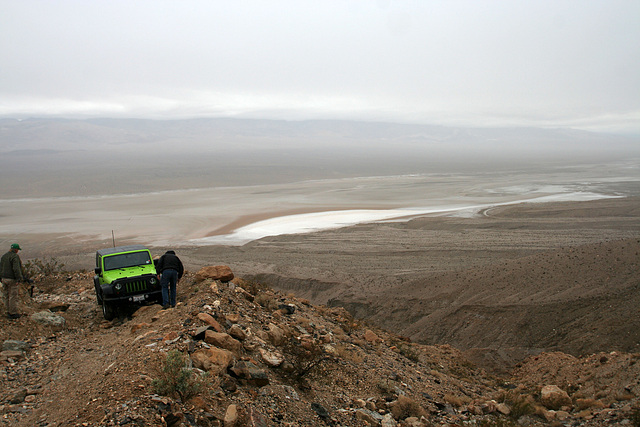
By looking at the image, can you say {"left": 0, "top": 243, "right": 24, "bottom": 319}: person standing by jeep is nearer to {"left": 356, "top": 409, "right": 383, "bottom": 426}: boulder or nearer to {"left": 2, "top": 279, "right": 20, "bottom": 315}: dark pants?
{"left": 2, "top": 279, "right": 20, "bottom": 315}: dark pants

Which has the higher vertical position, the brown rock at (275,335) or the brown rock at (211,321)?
the brown rock at (211,321)

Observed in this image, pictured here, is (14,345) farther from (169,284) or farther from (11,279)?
(169,284)

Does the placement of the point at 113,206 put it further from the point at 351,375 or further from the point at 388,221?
the point at 351,375

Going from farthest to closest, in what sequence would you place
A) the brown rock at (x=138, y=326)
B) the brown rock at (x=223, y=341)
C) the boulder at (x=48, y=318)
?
the boulder at (x=48, y=318), the brown rock at (x=138, y=326), the brown rock at (x=223, y=341)

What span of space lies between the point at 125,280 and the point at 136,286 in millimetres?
272

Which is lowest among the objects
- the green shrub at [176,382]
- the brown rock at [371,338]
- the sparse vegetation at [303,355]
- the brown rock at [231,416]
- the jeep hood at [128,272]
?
the brown rock at [371,338]

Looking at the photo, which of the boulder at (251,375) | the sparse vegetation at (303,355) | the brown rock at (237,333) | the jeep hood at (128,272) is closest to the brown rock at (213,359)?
the boulder at (251,375)

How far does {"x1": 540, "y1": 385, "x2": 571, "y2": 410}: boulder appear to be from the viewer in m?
8.30

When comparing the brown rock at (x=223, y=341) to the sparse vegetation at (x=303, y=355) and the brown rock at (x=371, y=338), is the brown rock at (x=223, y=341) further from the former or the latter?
the brown rock at (x=371, y=338)

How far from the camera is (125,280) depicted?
9828 millimetres

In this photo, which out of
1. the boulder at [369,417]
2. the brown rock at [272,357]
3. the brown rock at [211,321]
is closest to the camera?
the boulder at [369,417]

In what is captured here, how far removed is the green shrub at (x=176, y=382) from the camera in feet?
17.8

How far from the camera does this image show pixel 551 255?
17859 mm

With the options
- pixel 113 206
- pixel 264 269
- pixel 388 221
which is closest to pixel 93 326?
pixel 264 269
